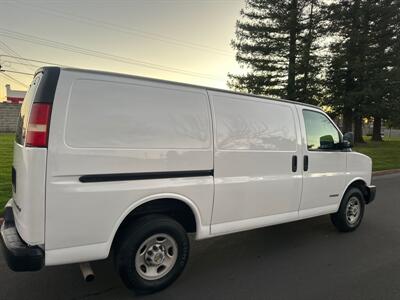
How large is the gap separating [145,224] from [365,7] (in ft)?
90.6

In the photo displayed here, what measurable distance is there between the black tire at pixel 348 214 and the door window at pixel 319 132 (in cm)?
98

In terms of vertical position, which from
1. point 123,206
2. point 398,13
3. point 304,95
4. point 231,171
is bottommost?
point 123,206

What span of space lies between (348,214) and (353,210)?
0.46 feet

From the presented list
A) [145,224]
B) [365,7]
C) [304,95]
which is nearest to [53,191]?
[145,224]

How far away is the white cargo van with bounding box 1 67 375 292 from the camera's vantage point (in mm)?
2816

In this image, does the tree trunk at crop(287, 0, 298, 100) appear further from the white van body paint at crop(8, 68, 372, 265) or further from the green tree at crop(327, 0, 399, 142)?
the white van body paint at crop(8, 68, 372, 265)

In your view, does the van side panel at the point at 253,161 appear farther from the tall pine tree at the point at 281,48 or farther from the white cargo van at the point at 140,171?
the tall pine tree at the point at 281,48

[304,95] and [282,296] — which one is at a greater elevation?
[304,95]

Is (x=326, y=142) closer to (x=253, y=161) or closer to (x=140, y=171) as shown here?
(x=253, y=161)

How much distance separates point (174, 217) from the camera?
148 inches

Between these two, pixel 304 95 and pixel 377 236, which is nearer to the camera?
pixel 377 236

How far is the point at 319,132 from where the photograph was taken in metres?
5.04

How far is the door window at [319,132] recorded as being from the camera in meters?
4.87

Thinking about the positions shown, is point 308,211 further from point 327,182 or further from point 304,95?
point 304,95
